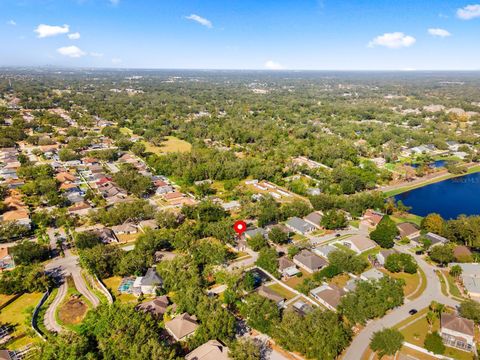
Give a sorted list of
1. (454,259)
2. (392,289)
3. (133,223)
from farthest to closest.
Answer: (133,223), (454,259), (392,289)

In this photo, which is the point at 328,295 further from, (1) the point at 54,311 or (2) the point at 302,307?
(1) the point at 54,311

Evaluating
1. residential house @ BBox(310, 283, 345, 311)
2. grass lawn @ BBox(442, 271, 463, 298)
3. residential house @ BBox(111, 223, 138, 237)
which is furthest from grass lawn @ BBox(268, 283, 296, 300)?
residential house @ BBox(111, 223, 138, 237)

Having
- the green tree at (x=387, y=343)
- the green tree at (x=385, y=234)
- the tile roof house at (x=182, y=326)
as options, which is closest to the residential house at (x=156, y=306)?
the tile roof house at (x=182, y=326)

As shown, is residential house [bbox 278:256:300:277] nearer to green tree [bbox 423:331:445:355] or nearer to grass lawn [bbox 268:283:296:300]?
grass lawn [bbox 268:283:296:300]

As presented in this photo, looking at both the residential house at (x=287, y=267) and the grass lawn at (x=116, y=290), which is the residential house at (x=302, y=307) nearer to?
the residential house at (x=287, y=267)

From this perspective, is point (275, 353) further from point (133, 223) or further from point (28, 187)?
point (28, 187)

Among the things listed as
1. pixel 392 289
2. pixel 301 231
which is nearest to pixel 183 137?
pixel 301 231
